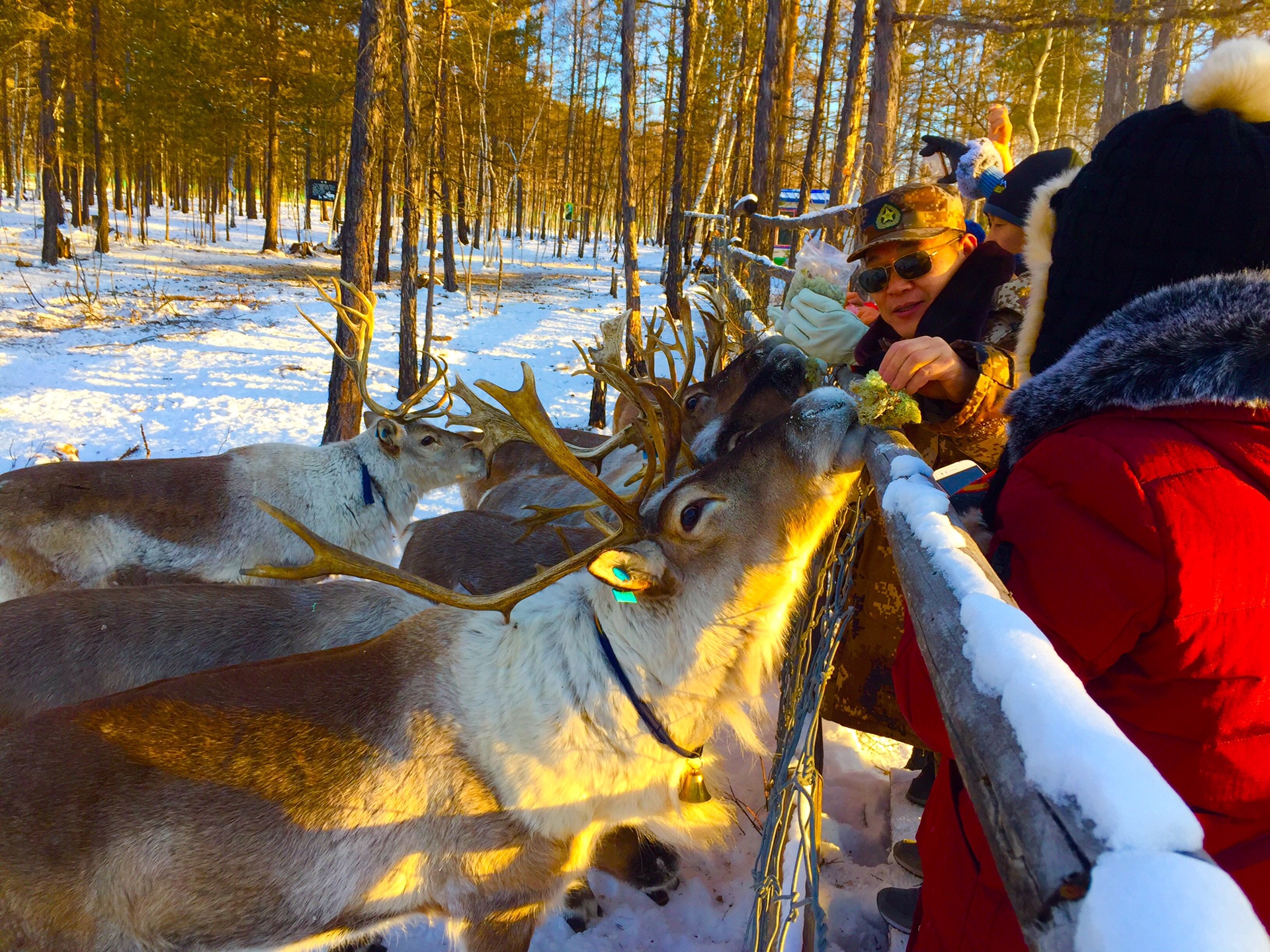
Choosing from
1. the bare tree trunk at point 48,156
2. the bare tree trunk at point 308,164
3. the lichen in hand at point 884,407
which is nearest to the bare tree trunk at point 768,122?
the lichen in hand at point 884,407

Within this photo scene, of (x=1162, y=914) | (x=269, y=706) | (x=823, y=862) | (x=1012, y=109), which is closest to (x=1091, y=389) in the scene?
(x=1162, y=914)

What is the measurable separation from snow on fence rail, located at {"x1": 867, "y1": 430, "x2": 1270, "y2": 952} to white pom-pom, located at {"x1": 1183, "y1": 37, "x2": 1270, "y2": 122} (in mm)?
1090

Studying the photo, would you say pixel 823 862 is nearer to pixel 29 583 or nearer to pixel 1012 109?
pixel 29 583

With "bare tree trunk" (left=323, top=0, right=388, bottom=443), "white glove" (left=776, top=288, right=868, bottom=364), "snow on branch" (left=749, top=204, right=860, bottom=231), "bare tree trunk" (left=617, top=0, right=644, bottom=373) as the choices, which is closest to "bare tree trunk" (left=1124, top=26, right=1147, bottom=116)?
"snow on branch" (left=749, top=204, right=860, bottom=231)

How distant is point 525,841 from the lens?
2.11 m

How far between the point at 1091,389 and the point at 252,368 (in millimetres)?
12099

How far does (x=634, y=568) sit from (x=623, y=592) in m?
0.08

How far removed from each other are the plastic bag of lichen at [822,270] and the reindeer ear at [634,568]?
1.92 m

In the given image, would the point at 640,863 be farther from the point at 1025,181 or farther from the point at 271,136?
the point at 271,136

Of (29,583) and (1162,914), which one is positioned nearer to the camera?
(1162,914)

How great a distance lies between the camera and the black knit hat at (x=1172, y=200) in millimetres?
1154

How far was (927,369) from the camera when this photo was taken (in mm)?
1782

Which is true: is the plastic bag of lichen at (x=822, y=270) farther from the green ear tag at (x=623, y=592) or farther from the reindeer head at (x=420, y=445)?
the reindeer head at (x=420, y=445)

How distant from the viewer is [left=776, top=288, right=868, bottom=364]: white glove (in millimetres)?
3035
